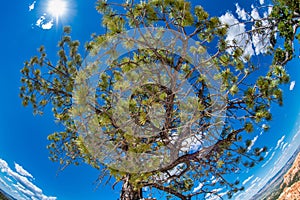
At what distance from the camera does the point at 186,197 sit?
348 cm

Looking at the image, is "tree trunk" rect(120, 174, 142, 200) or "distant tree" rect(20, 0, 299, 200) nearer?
"distant tree" rect(20, 0, 299, 200)

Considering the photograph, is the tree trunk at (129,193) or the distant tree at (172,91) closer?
the distant tree at (172,91)

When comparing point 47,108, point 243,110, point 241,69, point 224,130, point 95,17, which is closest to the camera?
point 241,69

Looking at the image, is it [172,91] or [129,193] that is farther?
[129,193]

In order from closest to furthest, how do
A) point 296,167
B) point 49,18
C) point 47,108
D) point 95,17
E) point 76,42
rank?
→ point 76,42 < point 47,108 < point 95,17 < point 49,18 < point 296,167

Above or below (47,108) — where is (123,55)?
below

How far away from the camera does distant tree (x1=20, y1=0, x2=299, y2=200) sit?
2.24 meters

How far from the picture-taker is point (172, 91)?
257 cm

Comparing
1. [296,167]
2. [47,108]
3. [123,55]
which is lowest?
[123,55]

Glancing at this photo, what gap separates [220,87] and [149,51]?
2.43ft

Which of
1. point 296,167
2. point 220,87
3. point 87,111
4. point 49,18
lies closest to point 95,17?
point 49,18

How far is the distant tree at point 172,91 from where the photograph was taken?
2.24 meters

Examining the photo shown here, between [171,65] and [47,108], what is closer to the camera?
[171,65]

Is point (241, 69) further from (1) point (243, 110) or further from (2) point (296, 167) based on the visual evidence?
(2) point (296, 167)
